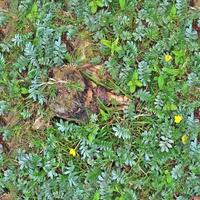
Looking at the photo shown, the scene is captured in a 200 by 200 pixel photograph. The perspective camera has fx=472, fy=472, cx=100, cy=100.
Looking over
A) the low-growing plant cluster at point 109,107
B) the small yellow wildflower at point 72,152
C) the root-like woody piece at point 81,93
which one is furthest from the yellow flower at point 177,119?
the small yellow wildflower at point 72,152

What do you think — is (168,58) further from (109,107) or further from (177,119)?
(109,107)

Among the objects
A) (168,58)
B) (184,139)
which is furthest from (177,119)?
(168,58)

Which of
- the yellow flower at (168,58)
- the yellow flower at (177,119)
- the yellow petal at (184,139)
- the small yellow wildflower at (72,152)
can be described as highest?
the yellow flower at (168,58)

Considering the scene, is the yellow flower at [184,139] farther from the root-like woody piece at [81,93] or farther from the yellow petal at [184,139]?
the root-like woody piece at [81,93]

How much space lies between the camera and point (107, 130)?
10.2ft

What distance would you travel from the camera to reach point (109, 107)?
3.14 metres

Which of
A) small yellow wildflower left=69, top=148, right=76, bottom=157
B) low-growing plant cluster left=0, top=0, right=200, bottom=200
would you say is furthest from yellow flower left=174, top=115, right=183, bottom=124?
small yellow wildflower left=69, top=148, right=76, bottom=157

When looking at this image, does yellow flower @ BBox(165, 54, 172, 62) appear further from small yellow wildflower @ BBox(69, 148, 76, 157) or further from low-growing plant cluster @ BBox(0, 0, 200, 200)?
small yellow wildflower @ BBox(69, 148, 76, 157)

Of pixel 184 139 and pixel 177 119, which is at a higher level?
pixel 177 119

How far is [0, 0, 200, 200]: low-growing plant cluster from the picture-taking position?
305 cm

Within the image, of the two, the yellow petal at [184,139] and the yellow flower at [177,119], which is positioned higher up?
the yellow flower at [177,119]

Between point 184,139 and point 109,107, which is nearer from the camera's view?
point 184,139

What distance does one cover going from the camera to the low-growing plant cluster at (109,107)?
3.05m

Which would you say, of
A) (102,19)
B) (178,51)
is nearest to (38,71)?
(102,19)
